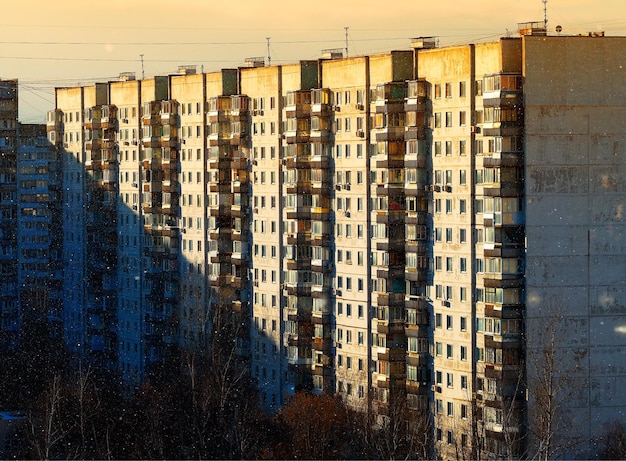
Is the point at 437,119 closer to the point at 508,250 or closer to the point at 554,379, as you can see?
the point at 508,250

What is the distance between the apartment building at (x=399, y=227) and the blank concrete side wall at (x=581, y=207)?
8 cm

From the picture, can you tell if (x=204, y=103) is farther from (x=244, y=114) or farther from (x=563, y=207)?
(x=563, y=207)

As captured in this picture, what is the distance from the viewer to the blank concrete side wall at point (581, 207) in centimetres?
7469

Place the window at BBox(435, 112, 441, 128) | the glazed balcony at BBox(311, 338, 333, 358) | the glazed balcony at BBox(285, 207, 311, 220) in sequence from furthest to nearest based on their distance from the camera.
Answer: the glazed balcony at BBox(285, 207, 311, 220) < the glazed balcony at BBox(311, 338, 333, 358) < the window at BBox(435, 112, 441, 128)

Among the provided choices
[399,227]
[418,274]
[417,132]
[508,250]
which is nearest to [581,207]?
[508,250]

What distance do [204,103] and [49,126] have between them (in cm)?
2224

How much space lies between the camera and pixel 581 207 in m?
75.8

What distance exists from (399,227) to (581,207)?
997cm

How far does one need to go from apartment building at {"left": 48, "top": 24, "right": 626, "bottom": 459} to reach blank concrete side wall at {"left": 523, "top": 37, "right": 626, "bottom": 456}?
79mm

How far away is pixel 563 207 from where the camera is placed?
2972 inches

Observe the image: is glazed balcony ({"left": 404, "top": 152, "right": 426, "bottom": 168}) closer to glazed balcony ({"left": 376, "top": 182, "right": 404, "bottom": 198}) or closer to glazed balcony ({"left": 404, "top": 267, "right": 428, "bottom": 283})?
glazed balcony ({"left": 376, "top": 182, "right": 404, "bottom": 198})

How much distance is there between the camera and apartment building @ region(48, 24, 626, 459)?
7512 centimetres

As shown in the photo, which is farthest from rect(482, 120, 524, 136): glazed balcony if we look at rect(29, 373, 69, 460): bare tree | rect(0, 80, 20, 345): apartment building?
rect(0, 80, 20, 345): apartment building

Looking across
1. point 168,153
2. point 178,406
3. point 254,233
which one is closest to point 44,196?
point 168,153
